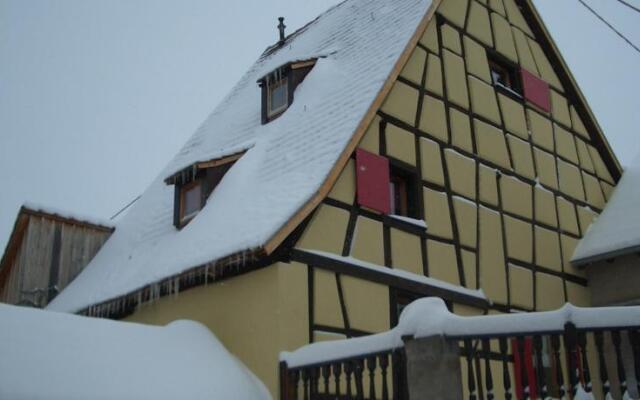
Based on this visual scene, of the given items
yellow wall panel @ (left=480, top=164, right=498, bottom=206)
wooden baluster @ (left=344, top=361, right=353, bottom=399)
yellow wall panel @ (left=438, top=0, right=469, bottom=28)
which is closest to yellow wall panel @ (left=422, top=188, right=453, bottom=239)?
yellow wall panel @ (left=480, top=164, right=498, bottom=206)

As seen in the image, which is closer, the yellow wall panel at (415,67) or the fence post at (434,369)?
the fence post at (434,369)

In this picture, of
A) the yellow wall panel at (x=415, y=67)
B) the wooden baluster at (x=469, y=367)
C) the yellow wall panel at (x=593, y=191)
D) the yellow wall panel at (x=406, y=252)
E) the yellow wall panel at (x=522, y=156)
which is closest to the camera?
the wooden baluster at (x=469, y=367)

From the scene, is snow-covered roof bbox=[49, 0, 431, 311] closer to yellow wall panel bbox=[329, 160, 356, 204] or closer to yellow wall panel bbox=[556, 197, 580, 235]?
yellow wall panel bbox=[329, 160, 356, 204]

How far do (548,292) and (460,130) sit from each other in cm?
296

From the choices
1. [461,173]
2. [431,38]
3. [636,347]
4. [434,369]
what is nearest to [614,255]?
[461,173]

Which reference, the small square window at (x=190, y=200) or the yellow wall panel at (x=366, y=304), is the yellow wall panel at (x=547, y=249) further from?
the small square window at (x=190, y=200)

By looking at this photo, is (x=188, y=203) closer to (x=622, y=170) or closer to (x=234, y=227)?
(x=234, y=227)

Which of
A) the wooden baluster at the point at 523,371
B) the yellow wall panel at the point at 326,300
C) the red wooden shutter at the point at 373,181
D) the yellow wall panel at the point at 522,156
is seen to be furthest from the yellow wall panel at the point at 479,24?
the wooden baluster at the point at 523,371

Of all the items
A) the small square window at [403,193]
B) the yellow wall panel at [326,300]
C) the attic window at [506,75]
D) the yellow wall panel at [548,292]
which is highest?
the attic window at [506,75]

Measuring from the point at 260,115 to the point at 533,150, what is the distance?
15.4 feet

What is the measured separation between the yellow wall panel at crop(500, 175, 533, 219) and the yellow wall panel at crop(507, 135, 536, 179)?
0.24m

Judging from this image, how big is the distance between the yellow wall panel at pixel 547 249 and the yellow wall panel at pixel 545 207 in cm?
19

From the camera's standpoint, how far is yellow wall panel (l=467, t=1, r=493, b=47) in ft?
42.5

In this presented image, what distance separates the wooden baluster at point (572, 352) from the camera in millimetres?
5637
